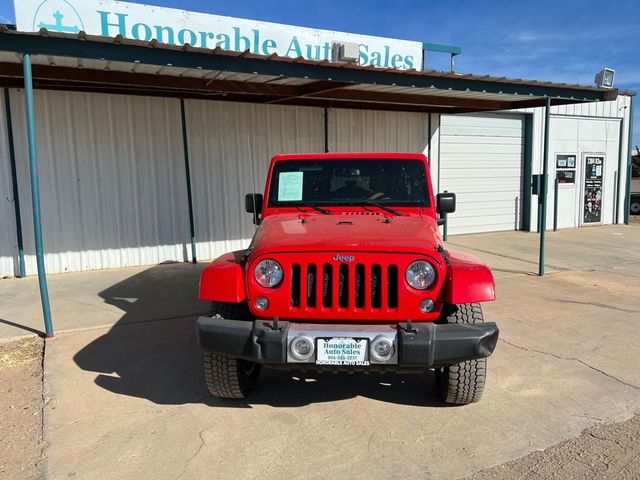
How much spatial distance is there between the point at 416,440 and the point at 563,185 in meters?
12.1

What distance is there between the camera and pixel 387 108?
10648 millimetres

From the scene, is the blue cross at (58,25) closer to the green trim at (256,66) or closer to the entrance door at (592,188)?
the green trim at (256,66)

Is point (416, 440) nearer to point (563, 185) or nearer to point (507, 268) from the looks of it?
point (507, 268)

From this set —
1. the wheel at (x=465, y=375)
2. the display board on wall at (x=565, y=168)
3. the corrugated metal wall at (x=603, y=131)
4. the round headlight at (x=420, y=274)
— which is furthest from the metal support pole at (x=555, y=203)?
the round headlight at (x=420, y=274)

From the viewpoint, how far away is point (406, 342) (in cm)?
288

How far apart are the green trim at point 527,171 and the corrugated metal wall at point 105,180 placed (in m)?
8.69

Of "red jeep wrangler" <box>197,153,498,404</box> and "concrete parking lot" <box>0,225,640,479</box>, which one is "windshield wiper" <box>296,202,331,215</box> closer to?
"red jeep wrangler" <box>197,153,498,404</box>

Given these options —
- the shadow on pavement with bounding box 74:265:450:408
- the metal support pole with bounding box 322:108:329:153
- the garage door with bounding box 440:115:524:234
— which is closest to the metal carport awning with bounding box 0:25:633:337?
the metal support pole with bounding box 322:108:329:153

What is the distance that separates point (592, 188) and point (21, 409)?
14319 mm

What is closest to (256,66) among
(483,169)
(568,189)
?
(483,169)

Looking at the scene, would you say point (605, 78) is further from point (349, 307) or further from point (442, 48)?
point (349, 307)

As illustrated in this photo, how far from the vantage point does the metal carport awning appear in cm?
490

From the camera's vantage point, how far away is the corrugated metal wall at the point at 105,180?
A: 26.6 feet

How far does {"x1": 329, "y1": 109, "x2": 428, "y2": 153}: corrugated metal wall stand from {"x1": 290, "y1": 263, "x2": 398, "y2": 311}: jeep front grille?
7.48 m
